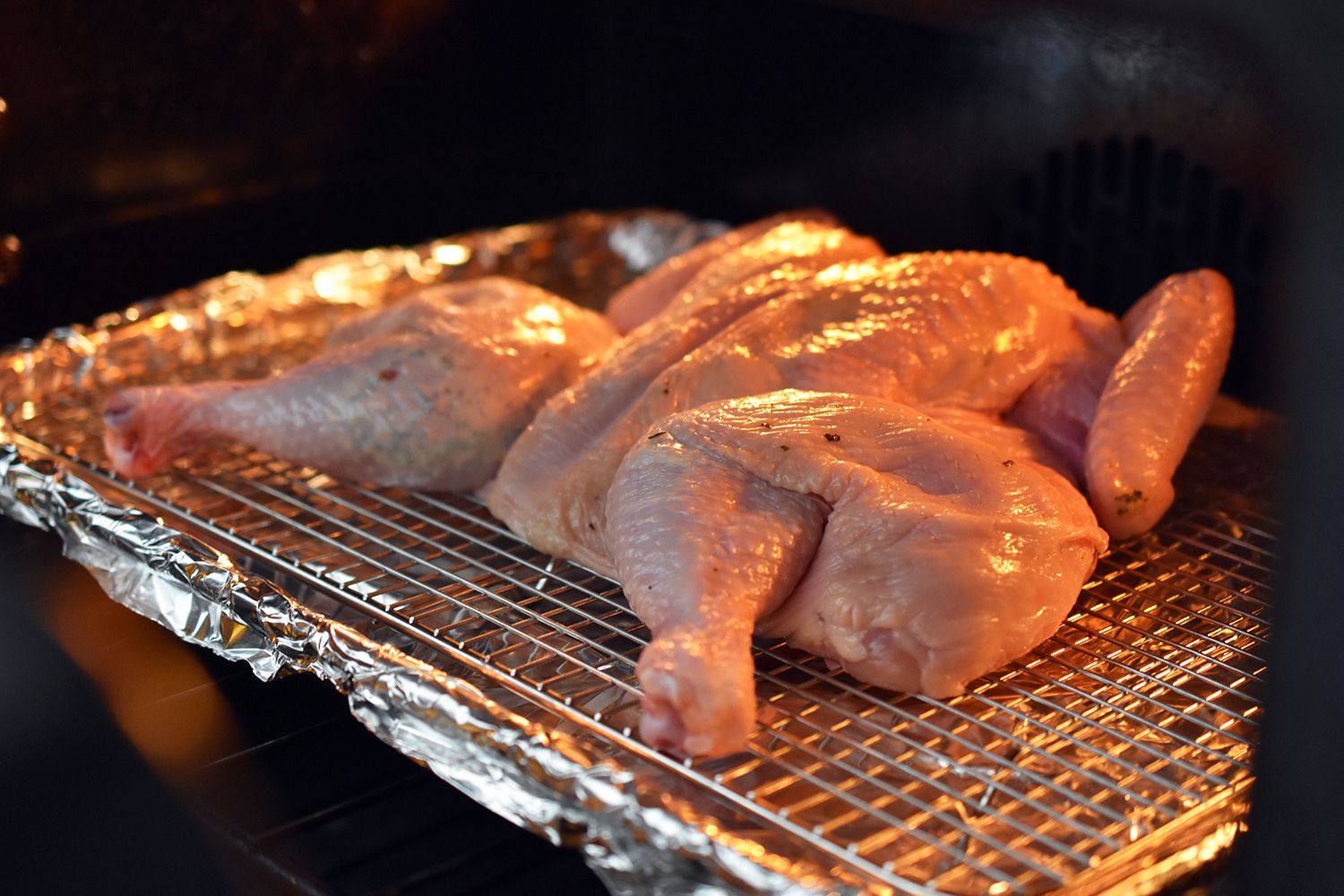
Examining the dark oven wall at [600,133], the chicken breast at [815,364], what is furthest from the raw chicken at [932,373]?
the dark oven wall at [600,133]

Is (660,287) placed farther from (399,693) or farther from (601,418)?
(399,693)

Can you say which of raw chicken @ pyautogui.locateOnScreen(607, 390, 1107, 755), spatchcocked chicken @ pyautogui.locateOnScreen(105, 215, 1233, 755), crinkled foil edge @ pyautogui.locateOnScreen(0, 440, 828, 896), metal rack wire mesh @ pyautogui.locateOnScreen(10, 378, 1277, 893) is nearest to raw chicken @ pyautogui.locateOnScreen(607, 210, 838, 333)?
spatchcocked chicken @ pyautogui.locateOnScreen(105, 215, 1233, 755)

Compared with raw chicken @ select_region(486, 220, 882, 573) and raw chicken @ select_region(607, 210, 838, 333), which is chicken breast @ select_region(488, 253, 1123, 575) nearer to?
raw chicken @ select_region(486, 220, 882, 573)

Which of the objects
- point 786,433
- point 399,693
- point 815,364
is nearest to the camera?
point 399,693

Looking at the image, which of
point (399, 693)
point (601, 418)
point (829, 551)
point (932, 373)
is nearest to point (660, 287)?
point (601, 418)

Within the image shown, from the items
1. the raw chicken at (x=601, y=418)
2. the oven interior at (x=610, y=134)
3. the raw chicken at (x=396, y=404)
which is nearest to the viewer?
the raw chicken at (x=601, y=418)

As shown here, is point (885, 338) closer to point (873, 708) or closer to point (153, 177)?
point (873, 708)

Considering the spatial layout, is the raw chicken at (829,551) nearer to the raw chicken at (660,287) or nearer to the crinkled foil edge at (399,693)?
the crinkled foil edge at (399,693)
